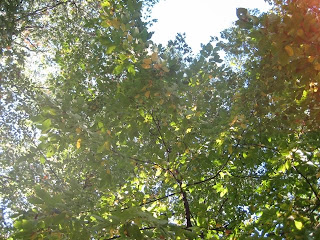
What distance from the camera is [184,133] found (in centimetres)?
397

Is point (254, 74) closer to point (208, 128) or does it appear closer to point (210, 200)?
point (208, 128)

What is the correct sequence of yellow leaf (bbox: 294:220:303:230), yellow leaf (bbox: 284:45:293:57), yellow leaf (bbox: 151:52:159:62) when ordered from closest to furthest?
yellow leaf (bbox: 284:45:293:57), yellow leaf (bbox: 294:220:303:230), yellow leaf (bbox: 151:52:159:62)

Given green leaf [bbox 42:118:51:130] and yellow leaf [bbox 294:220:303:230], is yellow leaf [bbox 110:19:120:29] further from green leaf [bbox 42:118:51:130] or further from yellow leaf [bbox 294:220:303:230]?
yellow leaf [bbox 294:220:303:230]

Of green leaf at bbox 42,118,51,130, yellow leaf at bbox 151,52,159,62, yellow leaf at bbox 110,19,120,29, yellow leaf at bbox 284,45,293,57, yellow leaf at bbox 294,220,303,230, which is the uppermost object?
yellow leaf at bbox 110,19,120,29

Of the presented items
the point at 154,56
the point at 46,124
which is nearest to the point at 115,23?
the point at 154,56

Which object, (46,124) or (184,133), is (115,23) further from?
(184,133)

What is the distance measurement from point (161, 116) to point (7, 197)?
21.6 feet

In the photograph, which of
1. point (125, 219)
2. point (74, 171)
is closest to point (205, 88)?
point (125, 219)

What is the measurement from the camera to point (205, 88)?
4.00m

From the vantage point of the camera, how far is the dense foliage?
2098 millimetres

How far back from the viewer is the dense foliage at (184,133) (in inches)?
82.6

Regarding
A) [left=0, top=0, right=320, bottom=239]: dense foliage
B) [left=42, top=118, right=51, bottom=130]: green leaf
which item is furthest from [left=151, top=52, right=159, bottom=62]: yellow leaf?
[left=42, top=118, right=51, bottom=130]: green leaf

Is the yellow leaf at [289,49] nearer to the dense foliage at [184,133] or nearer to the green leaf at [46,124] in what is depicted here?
the dense foliage at [184,133]

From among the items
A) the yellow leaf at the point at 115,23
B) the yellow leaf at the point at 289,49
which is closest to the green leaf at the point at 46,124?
the yellow leaf at the point at 115,23
